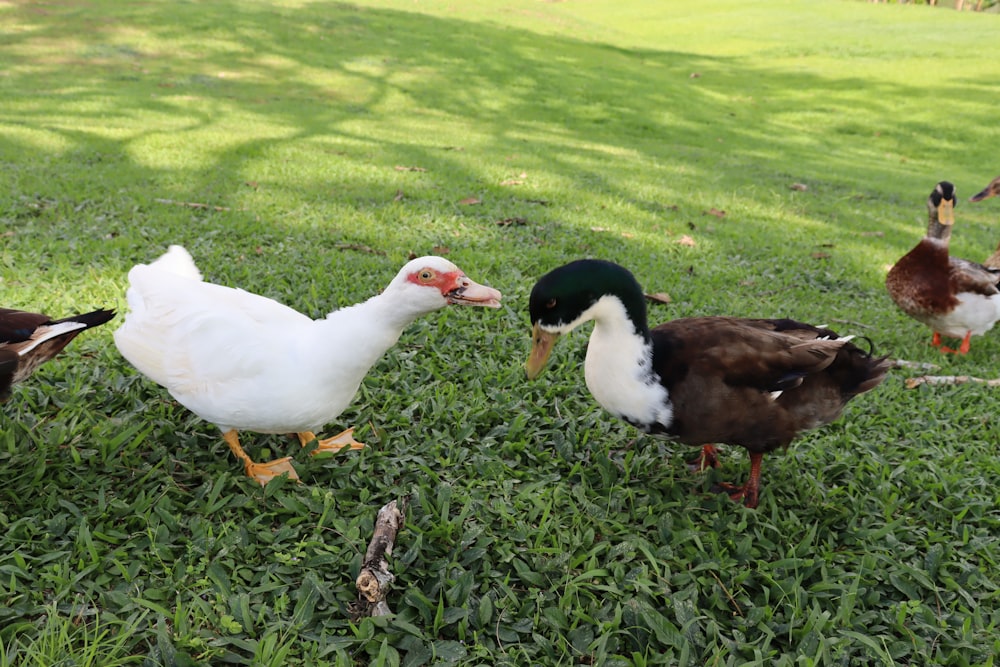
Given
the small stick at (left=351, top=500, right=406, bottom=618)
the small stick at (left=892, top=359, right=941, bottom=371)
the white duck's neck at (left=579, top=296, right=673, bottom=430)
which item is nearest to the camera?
the small stick at (left=351, top=500, right=406, bottom=618)

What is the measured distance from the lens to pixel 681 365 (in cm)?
279

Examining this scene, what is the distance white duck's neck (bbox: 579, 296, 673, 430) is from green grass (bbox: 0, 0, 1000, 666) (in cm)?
49

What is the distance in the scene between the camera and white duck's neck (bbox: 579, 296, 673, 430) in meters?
2.71

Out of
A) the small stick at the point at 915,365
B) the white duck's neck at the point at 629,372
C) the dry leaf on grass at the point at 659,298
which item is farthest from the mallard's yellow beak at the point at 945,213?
the white duck's neck at the point at 629,372

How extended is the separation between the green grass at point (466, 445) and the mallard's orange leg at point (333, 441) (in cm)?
6

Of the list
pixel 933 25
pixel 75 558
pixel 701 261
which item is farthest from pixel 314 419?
pixel 933 25

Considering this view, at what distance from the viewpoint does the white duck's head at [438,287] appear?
2549 millimetres

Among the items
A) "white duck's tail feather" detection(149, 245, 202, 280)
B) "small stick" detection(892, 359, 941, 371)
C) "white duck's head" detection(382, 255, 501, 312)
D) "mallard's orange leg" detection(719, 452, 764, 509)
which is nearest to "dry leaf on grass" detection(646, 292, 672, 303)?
"small stick" detection(892, 359, 941, 371)

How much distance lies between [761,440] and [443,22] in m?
20.9

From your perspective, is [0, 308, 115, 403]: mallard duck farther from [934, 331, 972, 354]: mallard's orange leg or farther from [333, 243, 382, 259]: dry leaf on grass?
[934, 331, 972, 354]: mallard's orange leg

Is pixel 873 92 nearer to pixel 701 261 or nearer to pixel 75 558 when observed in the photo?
pixel 701 261

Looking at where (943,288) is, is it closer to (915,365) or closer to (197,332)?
(915,365)

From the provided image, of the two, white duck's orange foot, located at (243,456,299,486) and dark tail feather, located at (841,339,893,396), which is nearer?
white duck's orange foot, located at (243,456,299,486)

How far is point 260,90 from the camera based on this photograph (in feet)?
43.3
